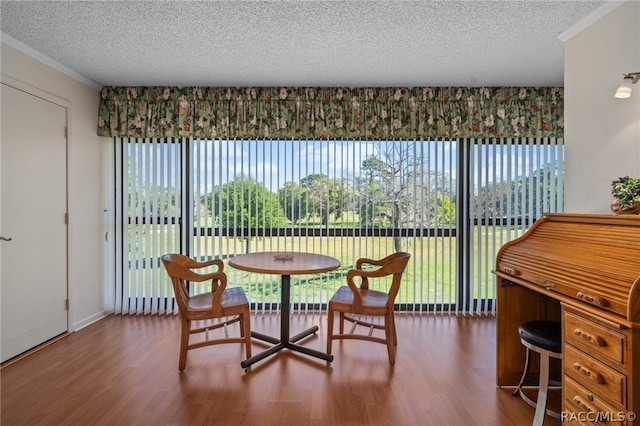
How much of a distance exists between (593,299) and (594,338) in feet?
0.63

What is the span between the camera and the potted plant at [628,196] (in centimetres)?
185

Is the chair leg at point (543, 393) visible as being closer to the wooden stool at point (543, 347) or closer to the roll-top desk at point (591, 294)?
the wooden stool at point (543, 347)

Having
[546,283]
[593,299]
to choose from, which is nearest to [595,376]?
[593,299]

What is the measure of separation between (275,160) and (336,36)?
64.2 inches

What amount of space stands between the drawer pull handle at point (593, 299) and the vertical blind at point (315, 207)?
Answer: 7.49 feet

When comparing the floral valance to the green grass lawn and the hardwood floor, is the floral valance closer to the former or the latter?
the green grass lawn

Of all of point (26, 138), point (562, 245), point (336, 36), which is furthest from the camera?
point (26, 138)

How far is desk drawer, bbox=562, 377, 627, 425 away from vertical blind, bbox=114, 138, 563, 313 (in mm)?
2192

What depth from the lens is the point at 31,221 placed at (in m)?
2.94

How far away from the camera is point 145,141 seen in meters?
3.94

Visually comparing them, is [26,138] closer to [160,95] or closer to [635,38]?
[160,95]

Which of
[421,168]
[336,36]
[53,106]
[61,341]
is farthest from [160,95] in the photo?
[421,168]

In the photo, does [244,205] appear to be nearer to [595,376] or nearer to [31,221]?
[31,221]

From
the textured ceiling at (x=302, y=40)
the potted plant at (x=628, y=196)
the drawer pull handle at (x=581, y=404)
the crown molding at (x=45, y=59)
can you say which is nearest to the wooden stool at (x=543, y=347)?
the drawer pull handle at (x=581, y=404)
